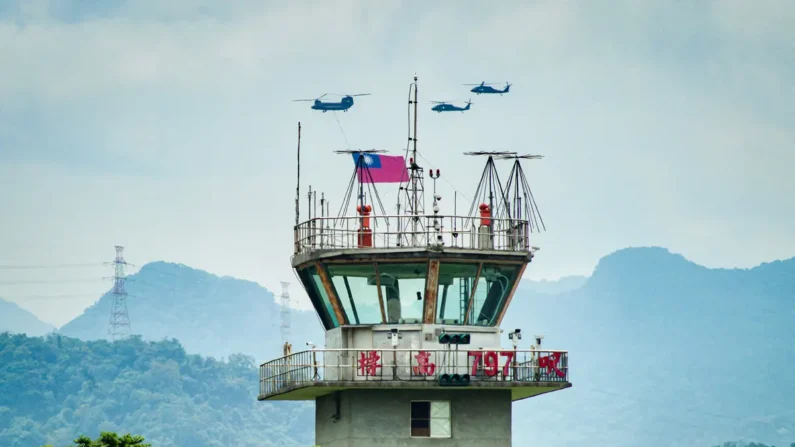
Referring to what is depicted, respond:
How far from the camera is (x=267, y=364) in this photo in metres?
58.3

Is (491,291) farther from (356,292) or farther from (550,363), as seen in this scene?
(356,292)

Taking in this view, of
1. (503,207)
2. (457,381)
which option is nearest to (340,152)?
(503,207)

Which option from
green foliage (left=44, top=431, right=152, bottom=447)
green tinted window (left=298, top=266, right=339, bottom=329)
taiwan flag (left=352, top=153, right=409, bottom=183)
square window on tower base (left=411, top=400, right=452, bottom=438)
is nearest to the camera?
green foliage (left=44, top=431, right=152, bottom=447)

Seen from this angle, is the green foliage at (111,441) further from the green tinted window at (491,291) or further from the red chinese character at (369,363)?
the green tinted window at (491,291)

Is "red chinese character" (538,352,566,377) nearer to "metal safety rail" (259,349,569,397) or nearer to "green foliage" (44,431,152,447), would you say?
"metal safety rail" (259,349,569,397)

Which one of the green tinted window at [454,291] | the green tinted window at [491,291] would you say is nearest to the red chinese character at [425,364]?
the green tinted window at [454,291]

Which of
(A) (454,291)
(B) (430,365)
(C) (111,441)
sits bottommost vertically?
(C) (111,441)

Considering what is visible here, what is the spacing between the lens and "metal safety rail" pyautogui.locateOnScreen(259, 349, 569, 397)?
180 feet

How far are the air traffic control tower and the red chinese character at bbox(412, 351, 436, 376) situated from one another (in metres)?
0.03

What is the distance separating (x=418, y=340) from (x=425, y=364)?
967 mm

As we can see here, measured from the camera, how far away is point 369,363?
55.1 m

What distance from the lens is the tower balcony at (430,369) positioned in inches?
2157

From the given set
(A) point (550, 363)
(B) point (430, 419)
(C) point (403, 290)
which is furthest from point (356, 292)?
(A) point (550, 363)

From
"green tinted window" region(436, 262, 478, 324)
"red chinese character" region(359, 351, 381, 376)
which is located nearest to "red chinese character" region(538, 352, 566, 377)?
"green tinted window" region(436, 262, 478, 324)
